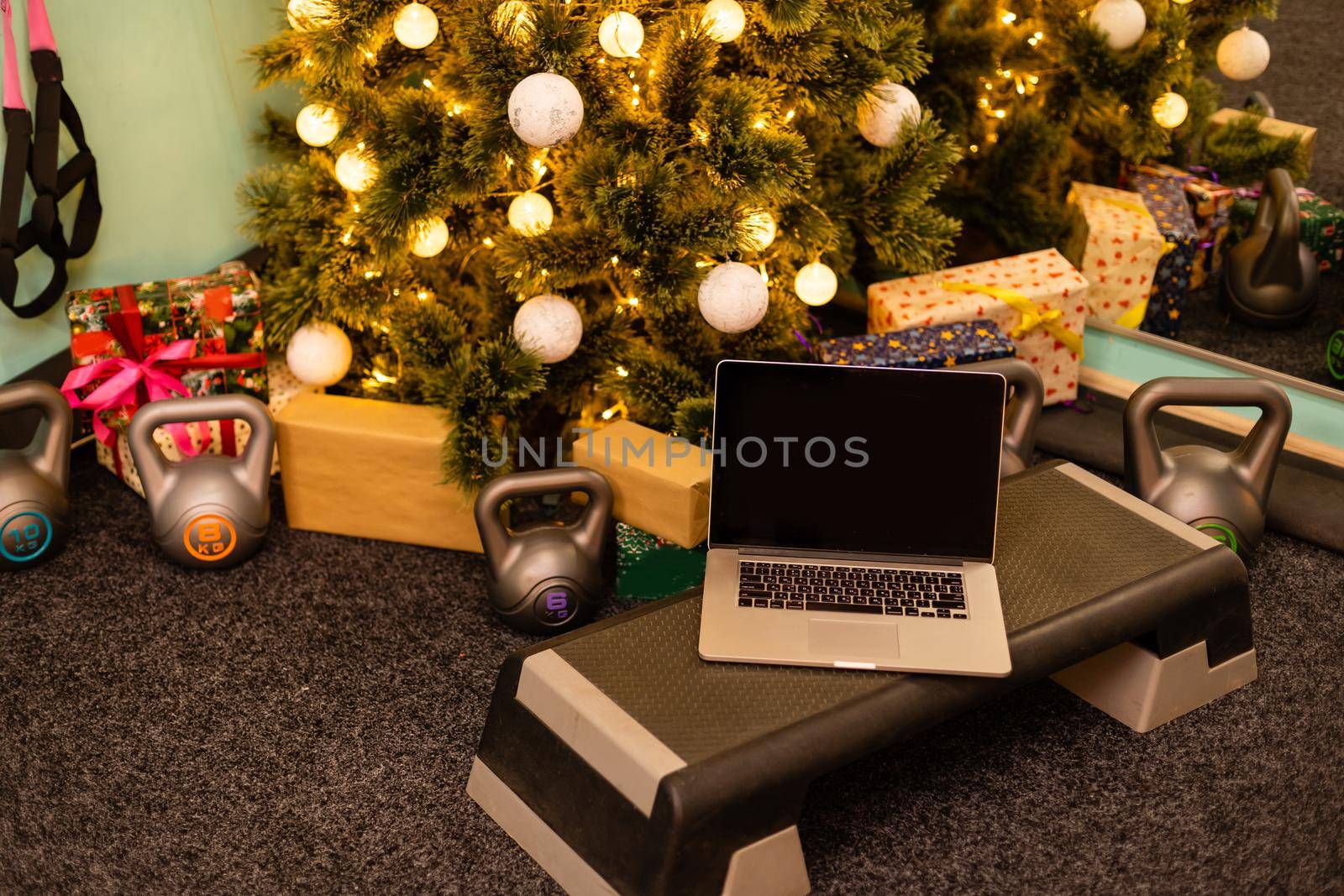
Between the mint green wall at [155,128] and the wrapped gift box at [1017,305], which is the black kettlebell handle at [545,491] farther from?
the mint green wall at [155,128]

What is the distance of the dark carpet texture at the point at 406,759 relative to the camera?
45.9 inches

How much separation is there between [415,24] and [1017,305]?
932mm

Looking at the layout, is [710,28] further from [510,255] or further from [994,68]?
[994,68]

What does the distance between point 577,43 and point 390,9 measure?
0.27m

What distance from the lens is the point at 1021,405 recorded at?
5.02 ft

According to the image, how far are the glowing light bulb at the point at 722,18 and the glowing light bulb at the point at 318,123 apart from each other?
501 mm

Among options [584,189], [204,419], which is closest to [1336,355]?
[584,189]

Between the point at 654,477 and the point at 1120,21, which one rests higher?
the point at 1120,21

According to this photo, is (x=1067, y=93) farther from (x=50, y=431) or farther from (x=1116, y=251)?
(x=50, y=431)

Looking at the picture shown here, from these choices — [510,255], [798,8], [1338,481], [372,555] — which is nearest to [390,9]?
[510,255]

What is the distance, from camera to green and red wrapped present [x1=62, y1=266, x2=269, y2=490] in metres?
1.65

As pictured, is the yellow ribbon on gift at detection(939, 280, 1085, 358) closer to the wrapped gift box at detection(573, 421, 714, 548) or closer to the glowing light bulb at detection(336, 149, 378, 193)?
the wrapped gift box at detection(573, 421, 714, 548)

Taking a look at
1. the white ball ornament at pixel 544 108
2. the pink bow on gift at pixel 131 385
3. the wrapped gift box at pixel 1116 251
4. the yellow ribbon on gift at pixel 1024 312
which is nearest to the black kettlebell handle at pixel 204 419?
the pink bow on gift at pixel 131 385

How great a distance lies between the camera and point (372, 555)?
164 cm
